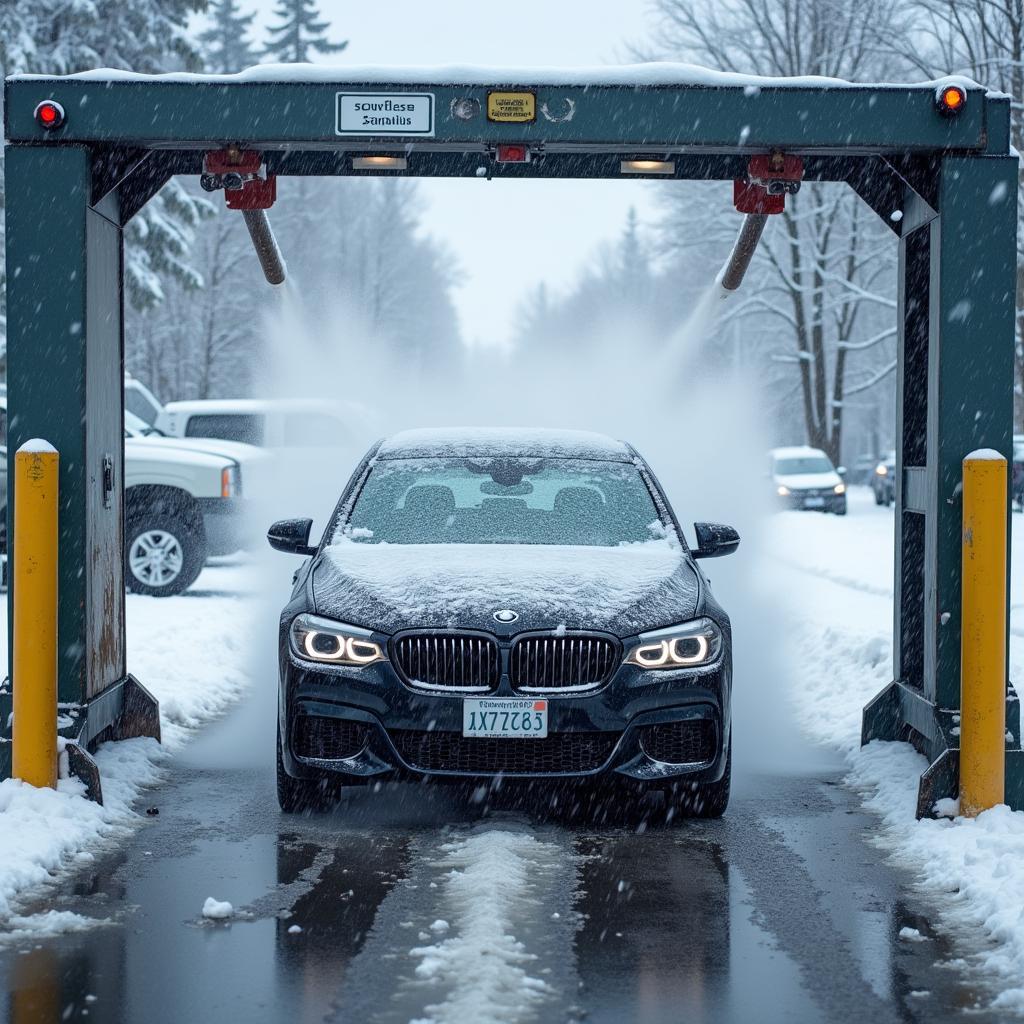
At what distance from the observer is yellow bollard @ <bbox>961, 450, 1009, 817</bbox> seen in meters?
6.27

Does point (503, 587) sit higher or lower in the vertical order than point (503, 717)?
higher

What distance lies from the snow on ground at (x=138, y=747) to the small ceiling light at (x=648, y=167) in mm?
3635

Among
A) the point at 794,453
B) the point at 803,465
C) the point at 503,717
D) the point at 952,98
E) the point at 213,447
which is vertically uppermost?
the point at 952,98

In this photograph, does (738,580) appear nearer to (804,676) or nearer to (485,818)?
(804,676)

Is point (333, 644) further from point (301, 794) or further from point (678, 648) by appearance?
point (678, 648)

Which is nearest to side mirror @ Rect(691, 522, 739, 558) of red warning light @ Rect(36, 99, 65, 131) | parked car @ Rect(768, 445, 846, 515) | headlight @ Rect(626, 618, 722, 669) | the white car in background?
headlight @ Rect(626, 618, 722, 669)

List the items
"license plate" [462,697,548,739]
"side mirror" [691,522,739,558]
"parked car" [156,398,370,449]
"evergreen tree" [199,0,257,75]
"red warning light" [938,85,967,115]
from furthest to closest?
"evergreen tree" [199,0,257,75] → "parked car" [156,398,370,449] → "side mirror" [691,522,739,558] → "red warning light" [938,85,967,115] → "license plate" [462,697,548,739]

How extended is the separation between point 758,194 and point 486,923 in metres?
4.19

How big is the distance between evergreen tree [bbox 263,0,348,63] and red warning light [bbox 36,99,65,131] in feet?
209

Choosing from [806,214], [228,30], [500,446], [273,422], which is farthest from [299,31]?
[500,446]

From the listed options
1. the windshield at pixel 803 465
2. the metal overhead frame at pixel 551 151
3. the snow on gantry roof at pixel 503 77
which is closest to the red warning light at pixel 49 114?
the metal overhead frame at pixel 551 151

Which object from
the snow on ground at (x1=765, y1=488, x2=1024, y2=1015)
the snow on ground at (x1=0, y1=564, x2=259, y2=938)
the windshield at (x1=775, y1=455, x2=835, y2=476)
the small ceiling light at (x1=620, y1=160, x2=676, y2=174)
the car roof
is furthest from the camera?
the car roof

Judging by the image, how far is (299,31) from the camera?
68.5m

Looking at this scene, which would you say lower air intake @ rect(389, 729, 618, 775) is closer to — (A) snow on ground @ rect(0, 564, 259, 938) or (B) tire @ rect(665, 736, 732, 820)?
(B) tire @ rect(665, 736, 732, 820)
